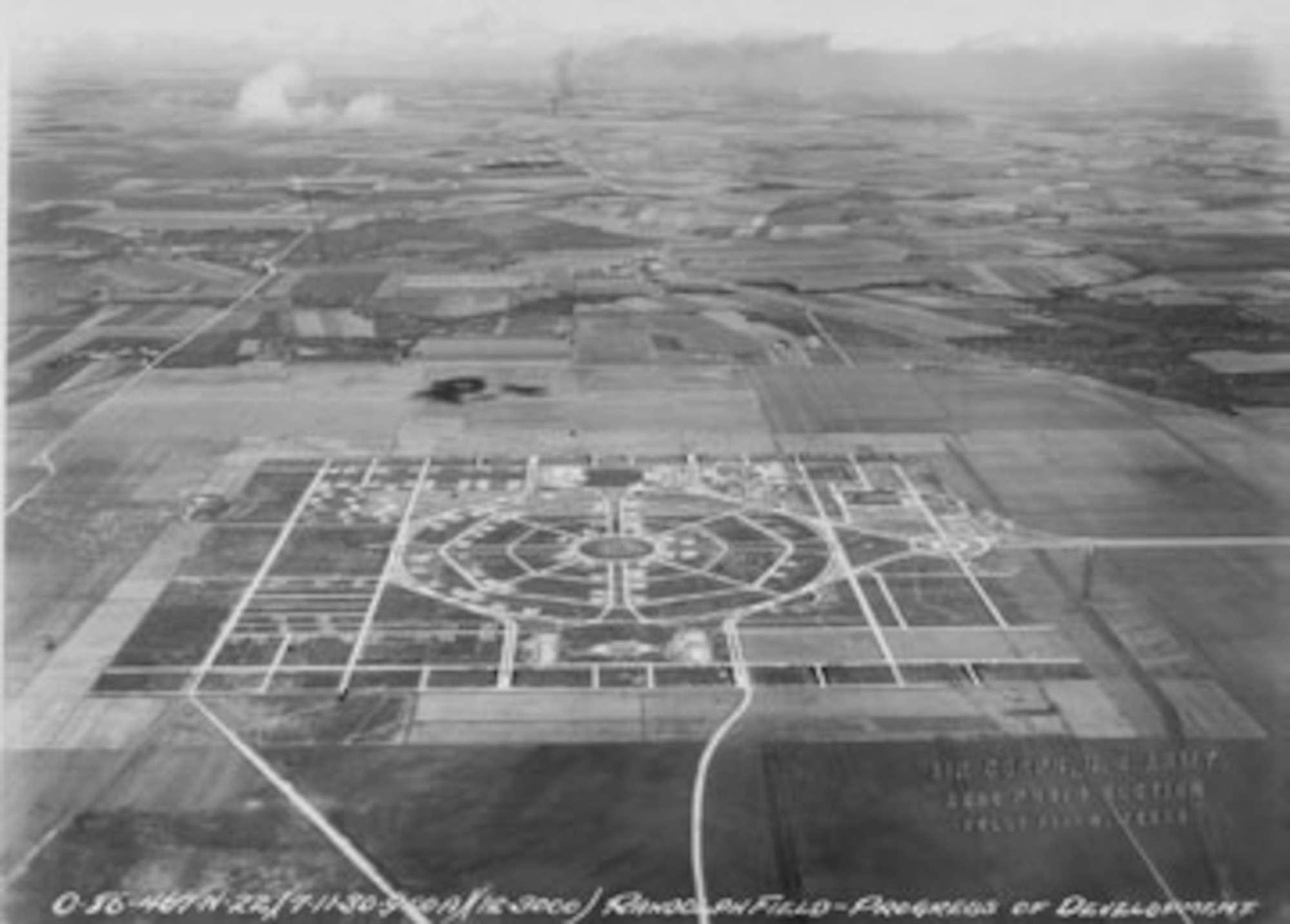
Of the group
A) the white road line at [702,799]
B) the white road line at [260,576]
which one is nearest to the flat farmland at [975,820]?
the white road line at [702,799]

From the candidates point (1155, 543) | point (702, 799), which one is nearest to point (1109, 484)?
point (1155, 543)

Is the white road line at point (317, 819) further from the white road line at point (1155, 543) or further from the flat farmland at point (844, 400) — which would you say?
the flat farmland at point (844, 400)

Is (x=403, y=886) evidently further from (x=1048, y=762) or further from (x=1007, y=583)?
(x=1007, y=583)

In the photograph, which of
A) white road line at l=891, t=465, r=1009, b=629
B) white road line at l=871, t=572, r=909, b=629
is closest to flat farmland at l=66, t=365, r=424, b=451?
white road line at l=891, t=465, r=1009, b=629

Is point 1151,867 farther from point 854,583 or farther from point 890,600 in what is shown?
point 854,583

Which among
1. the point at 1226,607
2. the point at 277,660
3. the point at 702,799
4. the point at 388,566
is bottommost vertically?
the point at 388,566

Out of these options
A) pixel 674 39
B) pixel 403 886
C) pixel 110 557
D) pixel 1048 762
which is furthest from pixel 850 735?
pixel 674 39
